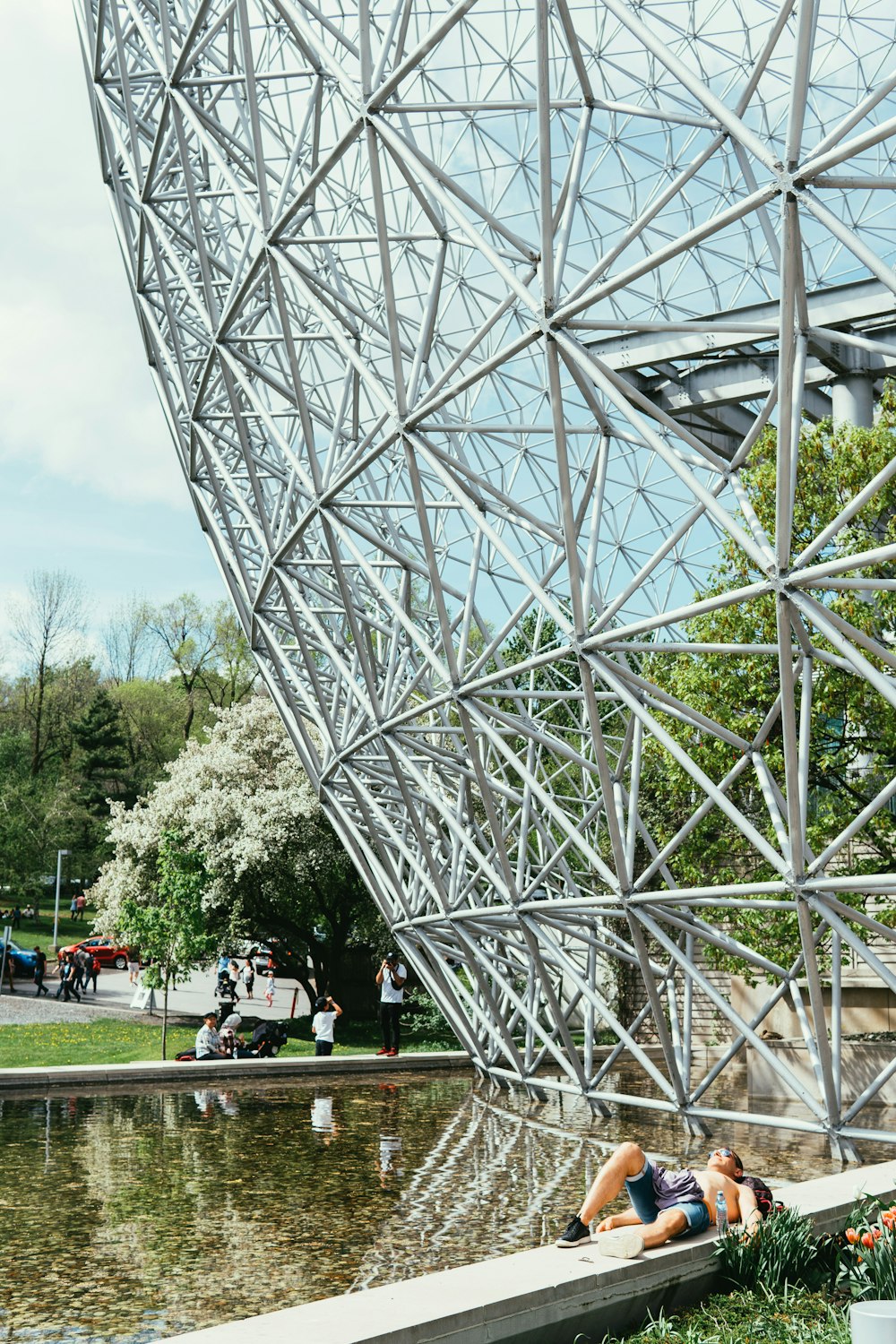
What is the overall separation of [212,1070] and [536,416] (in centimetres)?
2081

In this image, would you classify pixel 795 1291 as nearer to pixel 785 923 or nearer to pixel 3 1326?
pixel 3 1326

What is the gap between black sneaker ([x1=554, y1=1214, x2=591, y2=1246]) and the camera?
309 inches

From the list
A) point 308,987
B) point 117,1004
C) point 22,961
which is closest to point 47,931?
point 22,961

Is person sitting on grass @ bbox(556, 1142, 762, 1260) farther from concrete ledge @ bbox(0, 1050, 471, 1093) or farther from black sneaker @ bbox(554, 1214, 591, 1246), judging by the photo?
concrete ledge @ bbox(0, 1050, 471, 1093)

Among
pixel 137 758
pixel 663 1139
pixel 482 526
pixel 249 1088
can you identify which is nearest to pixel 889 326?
pixel 482 526

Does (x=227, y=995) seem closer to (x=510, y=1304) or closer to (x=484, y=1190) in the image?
(x=484, y=1190)

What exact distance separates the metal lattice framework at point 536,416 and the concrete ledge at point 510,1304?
4.25 metres

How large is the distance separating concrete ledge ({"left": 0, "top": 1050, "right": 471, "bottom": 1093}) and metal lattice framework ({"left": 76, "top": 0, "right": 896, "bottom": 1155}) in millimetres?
2031

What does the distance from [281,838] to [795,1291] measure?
25.5 meters

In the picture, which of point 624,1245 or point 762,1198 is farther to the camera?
point 762,1198

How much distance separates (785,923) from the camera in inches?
693

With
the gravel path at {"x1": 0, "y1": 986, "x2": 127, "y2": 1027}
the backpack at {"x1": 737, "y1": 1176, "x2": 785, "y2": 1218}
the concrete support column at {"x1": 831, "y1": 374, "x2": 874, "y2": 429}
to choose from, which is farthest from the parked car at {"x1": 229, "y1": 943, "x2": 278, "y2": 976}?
the backpack at {"x1": 737, "y1": 1176, "x2": 785, "y2": 1218}

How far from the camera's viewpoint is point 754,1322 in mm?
6891

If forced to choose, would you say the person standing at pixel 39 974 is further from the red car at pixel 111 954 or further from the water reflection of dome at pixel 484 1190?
the water reflection of dome at pixel 484 1190
